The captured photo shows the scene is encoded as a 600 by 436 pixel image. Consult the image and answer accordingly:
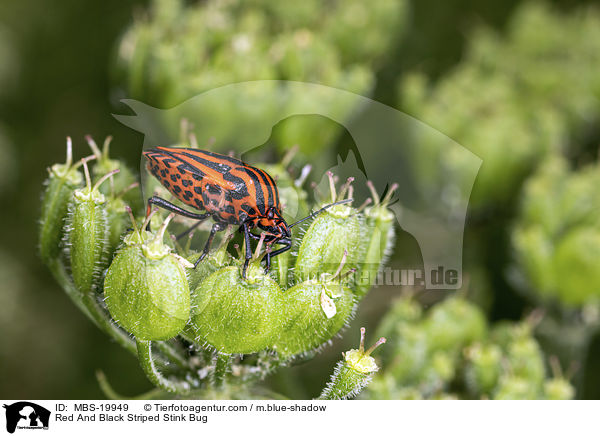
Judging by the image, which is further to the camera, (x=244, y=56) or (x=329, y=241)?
(x=244, y=56)

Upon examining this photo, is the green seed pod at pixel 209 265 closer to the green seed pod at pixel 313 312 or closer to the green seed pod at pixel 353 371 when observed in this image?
the green seed pod at pixel 313 312

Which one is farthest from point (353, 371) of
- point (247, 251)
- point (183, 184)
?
point (183, 184)

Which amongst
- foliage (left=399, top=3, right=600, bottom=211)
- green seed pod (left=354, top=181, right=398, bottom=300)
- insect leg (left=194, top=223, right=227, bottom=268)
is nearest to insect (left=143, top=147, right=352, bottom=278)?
insect leg (left=194, top=223, right=227, bottom=268)

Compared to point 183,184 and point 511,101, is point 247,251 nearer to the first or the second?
point 183,184

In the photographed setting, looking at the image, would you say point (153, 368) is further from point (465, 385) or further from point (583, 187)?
point (583, 187)
